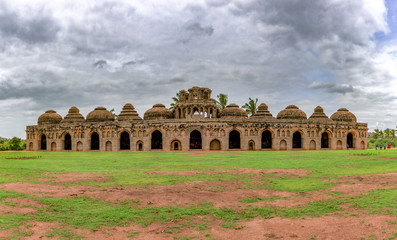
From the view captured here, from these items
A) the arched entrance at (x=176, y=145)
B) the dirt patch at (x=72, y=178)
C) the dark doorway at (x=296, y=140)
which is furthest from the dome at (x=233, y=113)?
the dirt patch at (x=72, y=178)

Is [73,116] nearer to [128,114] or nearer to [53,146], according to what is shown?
[53,146]

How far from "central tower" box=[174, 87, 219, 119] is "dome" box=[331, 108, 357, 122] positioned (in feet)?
90.2

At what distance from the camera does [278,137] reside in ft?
194

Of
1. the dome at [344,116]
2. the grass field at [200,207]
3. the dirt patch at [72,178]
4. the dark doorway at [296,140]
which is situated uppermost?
the dome at [344,116]

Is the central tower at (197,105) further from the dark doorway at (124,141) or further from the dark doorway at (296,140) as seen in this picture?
the dark doorway at (296,140)

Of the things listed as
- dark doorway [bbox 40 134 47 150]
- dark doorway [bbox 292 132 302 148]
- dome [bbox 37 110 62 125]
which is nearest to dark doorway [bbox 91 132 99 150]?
dome [bbox 37 110 62 125]

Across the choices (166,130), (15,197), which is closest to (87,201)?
(15,197)

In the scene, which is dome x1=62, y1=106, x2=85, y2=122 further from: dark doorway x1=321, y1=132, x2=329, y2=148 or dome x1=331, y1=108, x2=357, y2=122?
dome x1=331, y1=108, x2=357, y2=122

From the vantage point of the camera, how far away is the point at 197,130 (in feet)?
199

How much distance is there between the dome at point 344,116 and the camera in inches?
2685

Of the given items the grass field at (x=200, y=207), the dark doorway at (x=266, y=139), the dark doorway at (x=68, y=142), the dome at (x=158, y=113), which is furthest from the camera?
the dark doorway at (x=68, y=142)

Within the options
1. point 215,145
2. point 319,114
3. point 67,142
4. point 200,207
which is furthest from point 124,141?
point 200,207

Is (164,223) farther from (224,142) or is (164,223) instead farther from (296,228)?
(224,142)

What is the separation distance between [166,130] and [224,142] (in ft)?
37.0
